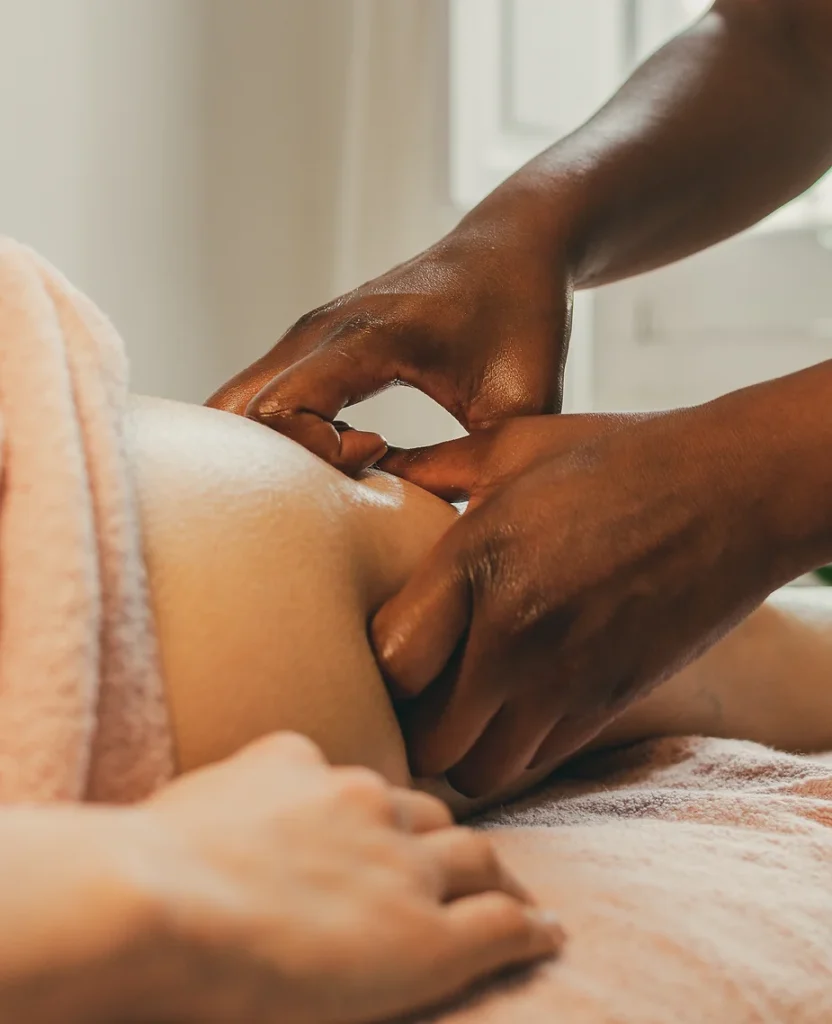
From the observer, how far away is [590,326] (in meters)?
1.97

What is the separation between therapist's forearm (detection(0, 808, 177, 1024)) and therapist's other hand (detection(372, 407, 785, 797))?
28 cm

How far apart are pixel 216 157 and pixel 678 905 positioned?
4.94 ft

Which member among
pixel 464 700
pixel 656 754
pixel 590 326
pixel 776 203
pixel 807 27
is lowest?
pixel 656 754

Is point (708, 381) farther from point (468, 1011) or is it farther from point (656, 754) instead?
point (468, 1011)

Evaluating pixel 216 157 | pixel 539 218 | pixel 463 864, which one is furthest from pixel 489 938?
pixel 216 157

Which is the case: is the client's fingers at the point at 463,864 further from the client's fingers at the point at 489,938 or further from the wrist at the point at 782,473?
the wrist at the point at 782,473

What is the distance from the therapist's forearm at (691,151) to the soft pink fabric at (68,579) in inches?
14.5

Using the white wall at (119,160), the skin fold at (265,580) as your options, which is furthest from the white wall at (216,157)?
the skin fold at (265,580)

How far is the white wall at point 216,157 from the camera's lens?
1.45 m

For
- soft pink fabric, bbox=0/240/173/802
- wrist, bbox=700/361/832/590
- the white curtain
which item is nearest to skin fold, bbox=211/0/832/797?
wrist, bbox=700/361/832/590

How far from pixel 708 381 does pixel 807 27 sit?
0.98 m

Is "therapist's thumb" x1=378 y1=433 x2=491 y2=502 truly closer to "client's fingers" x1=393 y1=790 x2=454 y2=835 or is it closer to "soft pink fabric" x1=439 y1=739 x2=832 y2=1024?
"soft pink fabric" x1=439 y1=739 x2=832 y2=1024

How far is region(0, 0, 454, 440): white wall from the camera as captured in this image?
145 centimetres

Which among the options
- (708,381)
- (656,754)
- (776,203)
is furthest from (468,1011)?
(708,381)
